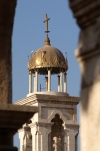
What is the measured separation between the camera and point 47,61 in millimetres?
40125

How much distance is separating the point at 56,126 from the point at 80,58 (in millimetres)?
37531

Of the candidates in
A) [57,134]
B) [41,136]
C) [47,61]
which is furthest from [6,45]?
[57,134]

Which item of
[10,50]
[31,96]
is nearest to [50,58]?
[31,96]

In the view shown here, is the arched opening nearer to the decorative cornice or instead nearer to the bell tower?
the bell tower

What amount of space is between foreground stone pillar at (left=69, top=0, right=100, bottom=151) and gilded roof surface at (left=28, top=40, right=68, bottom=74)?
35.2 m

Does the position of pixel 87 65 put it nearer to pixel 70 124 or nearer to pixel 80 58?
pixel 80 58

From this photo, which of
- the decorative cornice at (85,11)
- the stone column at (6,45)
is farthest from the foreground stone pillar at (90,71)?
the stone column at (6,45)

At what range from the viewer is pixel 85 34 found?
4.68m

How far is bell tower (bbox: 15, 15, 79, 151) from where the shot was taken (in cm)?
4034

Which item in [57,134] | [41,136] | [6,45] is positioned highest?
[57,134]

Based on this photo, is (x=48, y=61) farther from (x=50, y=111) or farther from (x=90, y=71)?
(x=90, y=71)

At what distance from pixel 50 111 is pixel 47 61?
9.29 feet

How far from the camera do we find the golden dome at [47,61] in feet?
132

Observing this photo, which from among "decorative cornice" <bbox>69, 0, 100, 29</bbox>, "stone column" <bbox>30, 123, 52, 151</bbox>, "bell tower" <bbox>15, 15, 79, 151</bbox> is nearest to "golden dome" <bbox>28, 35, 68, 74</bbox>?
"bell tower" <bbox>15, 15, 79, 151</bbox>
